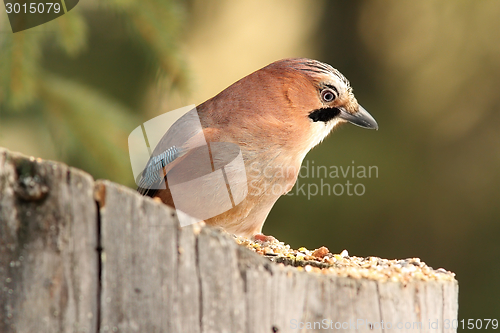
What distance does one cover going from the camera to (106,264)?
1332 mm

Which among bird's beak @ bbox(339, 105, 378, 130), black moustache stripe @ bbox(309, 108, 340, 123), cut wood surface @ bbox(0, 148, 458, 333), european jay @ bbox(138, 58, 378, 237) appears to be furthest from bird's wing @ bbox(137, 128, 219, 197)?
cut wood surface @ bbox(0, 148, 458, 333)

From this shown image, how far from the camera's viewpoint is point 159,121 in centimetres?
330

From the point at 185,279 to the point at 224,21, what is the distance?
4.64m

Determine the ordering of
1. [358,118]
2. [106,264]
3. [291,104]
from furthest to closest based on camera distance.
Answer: [358,118] < [291,104] < [106,264]

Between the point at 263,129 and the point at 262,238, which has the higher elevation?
the point at 263,129

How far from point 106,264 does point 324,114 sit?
6.48 feet

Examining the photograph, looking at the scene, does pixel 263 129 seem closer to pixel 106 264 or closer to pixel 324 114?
pixel 324 114

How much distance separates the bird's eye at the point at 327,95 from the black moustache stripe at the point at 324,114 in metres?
0.06

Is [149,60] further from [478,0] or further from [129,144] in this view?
[478,0]

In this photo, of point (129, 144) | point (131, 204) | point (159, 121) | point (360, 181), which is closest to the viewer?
point (131, 204)

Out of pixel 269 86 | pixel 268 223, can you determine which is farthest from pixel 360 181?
pixel 269 86

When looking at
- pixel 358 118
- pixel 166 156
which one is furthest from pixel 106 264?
pixel 358 118

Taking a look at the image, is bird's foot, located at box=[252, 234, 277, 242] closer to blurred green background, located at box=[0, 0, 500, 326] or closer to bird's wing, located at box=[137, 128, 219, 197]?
bird's wing, located at box=[137, 128, 219, 197]

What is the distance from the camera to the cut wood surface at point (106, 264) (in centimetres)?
131
